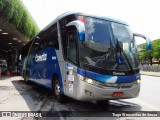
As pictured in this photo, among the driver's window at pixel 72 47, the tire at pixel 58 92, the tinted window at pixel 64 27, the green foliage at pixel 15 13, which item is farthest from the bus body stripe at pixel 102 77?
the green foliage at pixel 15 13

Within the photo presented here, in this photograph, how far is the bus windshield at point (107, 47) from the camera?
26.7ft

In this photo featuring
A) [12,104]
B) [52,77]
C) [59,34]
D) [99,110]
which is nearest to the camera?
[99,110]

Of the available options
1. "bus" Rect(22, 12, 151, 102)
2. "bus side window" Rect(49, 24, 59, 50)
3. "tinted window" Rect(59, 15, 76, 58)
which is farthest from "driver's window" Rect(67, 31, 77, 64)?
"bus side window" Rect(49, 24, 59, 50)

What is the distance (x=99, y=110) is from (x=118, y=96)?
37.7 inches

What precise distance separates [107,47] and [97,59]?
0.56m

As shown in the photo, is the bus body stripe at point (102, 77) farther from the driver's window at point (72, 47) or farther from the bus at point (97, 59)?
the driver's window at point (72, 47)

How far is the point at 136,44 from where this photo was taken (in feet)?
30.5

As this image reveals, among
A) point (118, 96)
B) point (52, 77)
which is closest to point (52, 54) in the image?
point (52, 77)

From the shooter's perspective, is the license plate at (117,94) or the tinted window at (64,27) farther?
the tinted window at (64,27)

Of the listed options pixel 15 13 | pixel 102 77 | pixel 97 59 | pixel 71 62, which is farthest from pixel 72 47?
pixel 15 13

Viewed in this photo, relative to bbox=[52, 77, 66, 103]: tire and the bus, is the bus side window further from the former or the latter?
bbox=[52, 77, 66, 103]: tire

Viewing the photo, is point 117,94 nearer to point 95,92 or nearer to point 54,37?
point 95,92

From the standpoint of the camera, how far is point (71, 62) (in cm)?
877

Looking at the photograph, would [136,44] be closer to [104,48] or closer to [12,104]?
[104,48]
